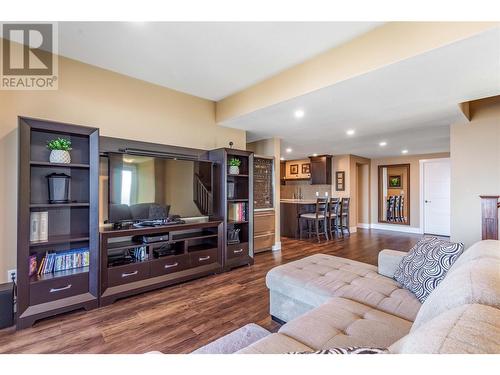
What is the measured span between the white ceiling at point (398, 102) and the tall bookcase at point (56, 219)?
6.93 ft

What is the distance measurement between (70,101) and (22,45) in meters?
0.59

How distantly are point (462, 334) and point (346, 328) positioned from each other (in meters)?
0.77

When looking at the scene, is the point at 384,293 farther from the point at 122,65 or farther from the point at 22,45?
the point at 22,45

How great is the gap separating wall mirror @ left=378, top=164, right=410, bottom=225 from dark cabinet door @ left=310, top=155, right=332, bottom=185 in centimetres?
179

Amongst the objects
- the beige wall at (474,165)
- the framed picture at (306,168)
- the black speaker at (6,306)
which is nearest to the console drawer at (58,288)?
the black speaker at (6,306)

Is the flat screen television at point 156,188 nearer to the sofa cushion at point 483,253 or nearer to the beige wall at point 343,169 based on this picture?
the sofa cushion at point 483,253

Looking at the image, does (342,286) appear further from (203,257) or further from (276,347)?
(203,257)

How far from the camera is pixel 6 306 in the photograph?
1.97 meters

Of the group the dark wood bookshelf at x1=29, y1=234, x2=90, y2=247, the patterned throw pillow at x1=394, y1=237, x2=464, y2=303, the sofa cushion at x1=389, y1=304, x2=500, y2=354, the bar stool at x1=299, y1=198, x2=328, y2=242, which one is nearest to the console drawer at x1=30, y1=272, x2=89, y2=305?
the dark wood bookshelf at x1=29, y1=234, x2=90, y2=247

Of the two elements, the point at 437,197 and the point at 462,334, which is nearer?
the point at 462,334

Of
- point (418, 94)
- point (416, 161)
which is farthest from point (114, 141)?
point (416, 161)

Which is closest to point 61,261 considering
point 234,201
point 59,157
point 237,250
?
point 59,157

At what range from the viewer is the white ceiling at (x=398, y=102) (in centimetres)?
194

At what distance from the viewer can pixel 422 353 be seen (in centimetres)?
56
